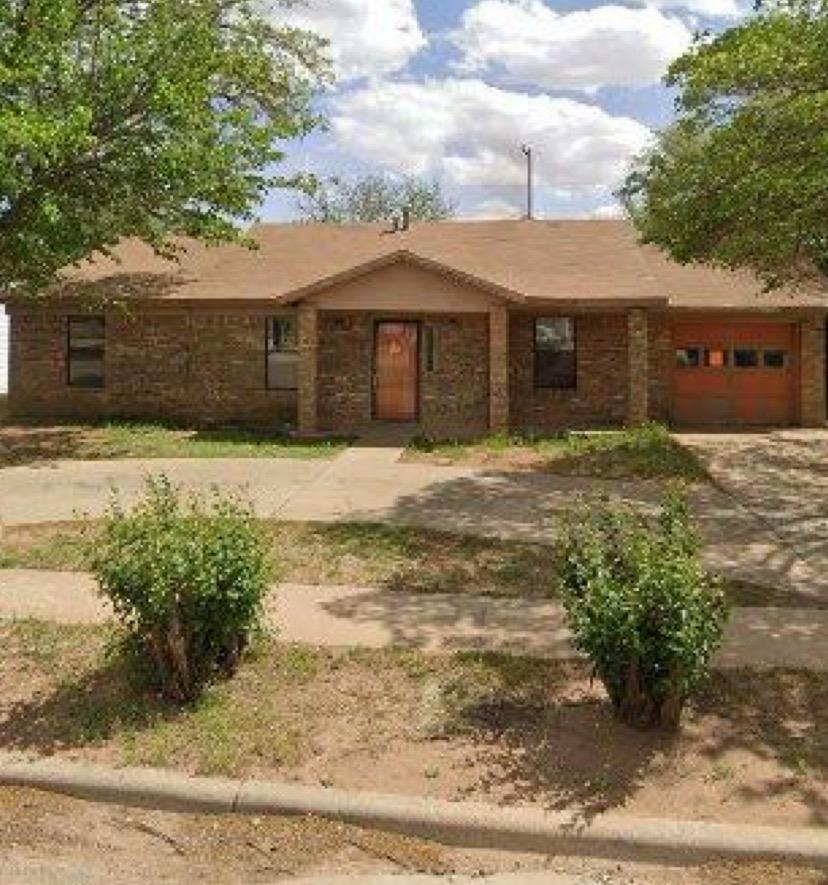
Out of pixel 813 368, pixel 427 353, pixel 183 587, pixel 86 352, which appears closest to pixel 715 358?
pixel 813 368

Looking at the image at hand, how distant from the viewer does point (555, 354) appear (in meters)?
21.2

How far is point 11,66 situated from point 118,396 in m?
8.99

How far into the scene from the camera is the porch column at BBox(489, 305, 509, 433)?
19.2m

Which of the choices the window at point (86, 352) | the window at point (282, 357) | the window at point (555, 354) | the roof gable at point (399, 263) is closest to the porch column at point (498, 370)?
the roof gable at point (399, 263)

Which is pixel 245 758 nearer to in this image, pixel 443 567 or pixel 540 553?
pixel 443 567

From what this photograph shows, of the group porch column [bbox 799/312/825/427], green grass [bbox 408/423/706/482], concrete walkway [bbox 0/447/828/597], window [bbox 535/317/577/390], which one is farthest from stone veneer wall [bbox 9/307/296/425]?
porch column [bbox 799/312/825/427]

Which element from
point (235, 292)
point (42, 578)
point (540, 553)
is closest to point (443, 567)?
point (540, 553)

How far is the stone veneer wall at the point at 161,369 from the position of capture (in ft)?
70.4

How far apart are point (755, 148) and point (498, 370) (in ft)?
25.7

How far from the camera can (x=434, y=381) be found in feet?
68.6

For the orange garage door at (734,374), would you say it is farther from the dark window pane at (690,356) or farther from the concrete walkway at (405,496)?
the concrete walkway at (405,496)

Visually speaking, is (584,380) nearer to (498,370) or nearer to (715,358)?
(498,370)

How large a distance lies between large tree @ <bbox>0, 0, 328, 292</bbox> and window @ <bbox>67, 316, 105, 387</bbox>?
4411 millimetres

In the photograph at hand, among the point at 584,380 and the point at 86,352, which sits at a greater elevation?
the point at 86,352
